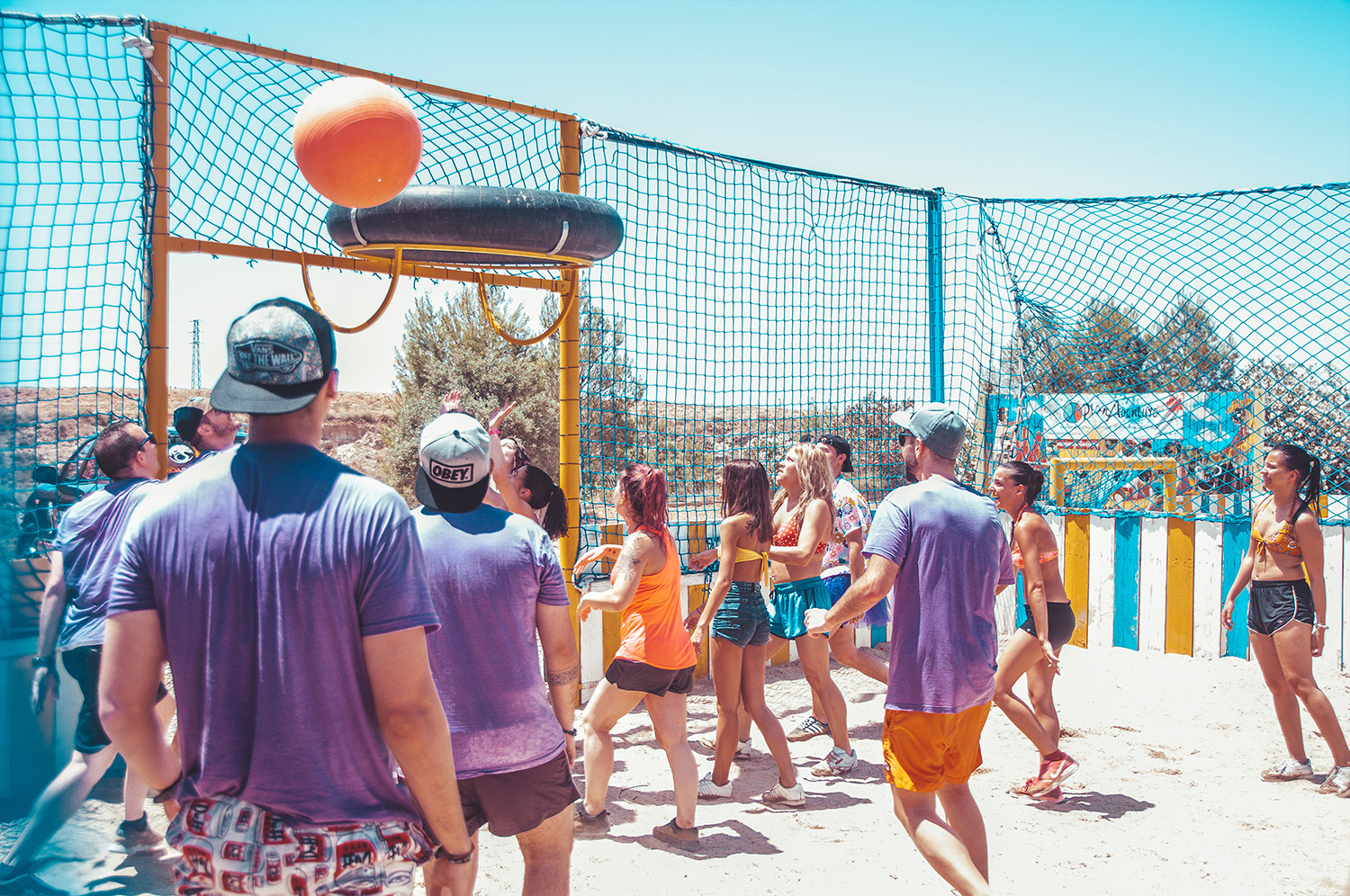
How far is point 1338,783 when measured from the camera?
4777 millimetres

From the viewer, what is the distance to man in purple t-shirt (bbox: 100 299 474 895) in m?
1.75

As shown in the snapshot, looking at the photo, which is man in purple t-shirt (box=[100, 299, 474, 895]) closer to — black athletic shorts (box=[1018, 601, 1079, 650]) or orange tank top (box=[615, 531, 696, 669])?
orange tank top (box=[615, 531, 696, 669])

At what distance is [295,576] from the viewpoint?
5.71 feet

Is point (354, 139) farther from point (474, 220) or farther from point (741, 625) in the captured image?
point (741, 625)

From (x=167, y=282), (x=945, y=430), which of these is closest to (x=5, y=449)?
(x=167, y=282)

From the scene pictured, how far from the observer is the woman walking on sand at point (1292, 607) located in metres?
4.85

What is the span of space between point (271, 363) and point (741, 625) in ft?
10.9

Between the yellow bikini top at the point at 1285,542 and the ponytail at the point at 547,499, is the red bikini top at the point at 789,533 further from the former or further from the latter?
the yellow bikini top at the point at 1285,542

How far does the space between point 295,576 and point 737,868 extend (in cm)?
296

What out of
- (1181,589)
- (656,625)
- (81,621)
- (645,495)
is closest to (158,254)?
(81,621)

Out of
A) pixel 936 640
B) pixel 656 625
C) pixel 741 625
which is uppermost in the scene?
pixel 936 640

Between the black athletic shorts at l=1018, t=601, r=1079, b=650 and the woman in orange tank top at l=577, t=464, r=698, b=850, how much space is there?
194cm

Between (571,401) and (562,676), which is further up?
(571,401)

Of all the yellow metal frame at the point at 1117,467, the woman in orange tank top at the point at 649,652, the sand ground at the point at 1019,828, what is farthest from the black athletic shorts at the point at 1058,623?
the yellow metal frame at the point at 1117,467
